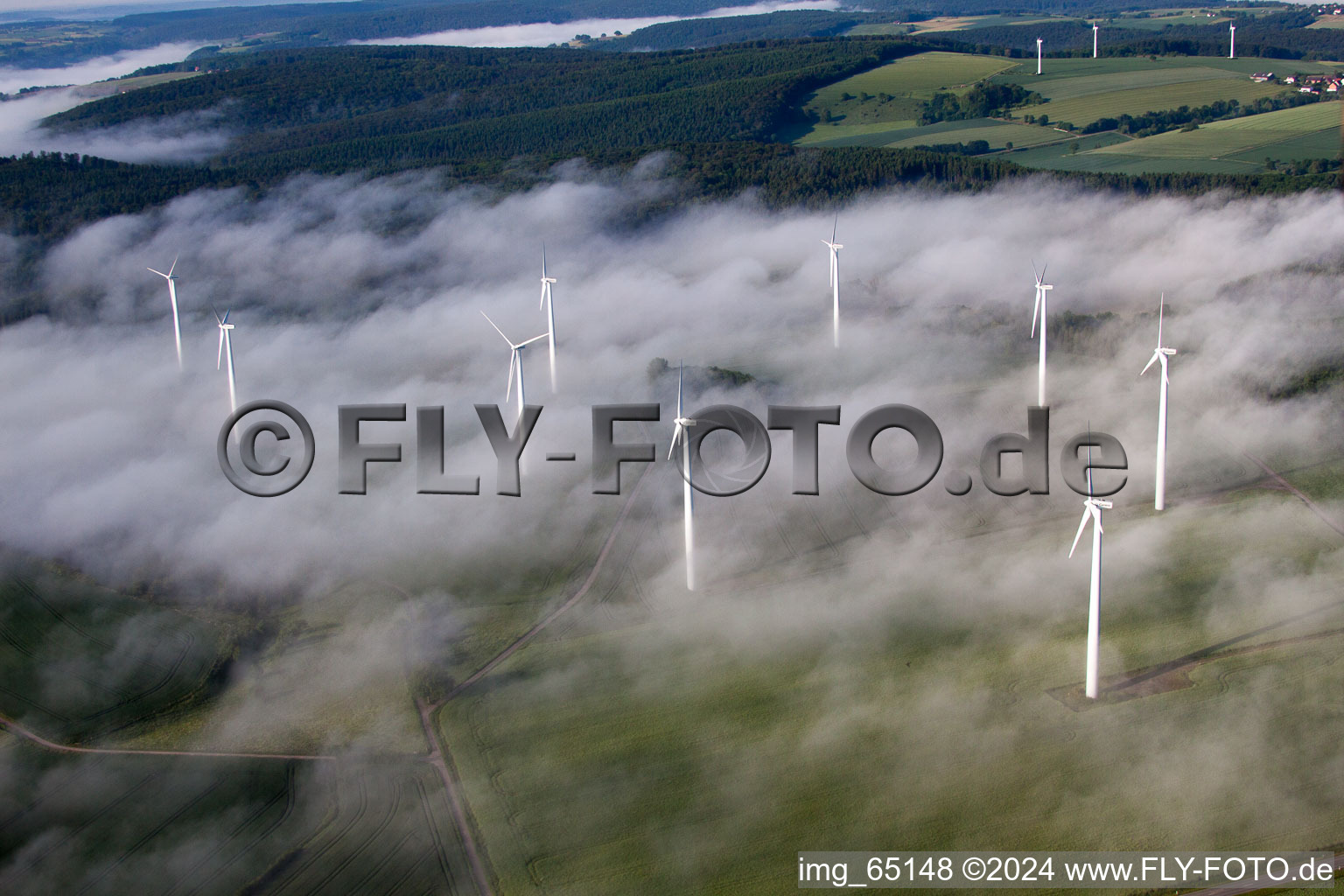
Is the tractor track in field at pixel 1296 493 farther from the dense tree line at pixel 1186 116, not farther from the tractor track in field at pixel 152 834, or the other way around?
the dense tree line at pixel 1186 116

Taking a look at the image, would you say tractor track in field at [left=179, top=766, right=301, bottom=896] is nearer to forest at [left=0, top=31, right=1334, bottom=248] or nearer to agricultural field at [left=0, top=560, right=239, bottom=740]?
agricultural field at [left=0, top=560, right=239, bottom=740]

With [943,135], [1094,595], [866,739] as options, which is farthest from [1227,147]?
[866,739]

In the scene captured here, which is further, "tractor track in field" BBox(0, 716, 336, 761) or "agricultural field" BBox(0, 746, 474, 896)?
"tractor track in field" BBox(0, 716, 336, 761)

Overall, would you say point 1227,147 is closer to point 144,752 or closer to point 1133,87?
point 1133,87

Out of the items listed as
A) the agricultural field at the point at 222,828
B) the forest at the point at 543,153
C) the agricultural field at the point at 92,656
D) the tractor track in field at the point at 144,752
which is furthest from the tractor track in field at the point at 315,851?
the forest at the point at 543,153

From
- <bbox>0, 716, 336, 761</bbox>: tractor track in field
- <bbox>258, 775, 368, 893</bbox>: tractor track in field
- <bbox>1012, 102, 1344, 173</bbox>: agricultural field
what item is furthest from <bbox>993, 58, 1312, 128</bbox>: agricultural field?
<bbox>258, 775, 368, 893</bbox>: tractor track in field

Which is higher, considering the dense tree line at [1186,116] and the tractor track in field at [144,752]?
the dense tree line at [1186,116]

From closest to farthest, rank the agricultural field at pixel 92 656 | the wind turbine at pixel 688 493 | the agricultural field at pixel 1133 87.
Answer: the agricultural field at pixel 92 656
the wind turbine at pixel 688 493
the agricultural field at pixel 1133 87

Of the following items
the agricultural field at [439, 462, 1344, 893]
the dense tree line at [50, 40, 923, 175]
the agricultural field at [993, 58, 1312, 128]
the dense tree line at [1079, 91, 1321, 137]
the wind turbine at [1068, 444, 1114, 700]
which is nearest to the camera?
the agricultural field at [439, 462, 1344, 893]
